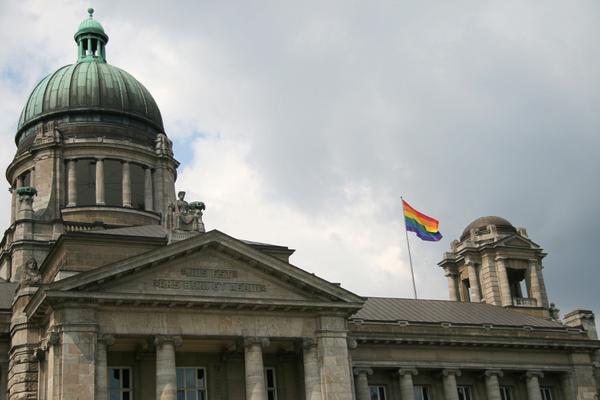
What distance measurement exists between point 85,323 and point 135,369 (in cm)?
525

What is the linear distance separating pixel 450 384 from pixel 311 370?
43.1ft

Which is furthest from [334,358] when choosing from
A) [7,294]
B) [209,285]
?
[7,294]

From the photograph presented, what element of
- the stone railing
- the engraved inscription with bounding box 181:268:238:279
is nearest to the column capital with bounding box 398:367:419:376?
the engraved inscription with bounding box 181:268:238:279

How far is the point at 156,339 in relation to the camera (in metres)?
40.7

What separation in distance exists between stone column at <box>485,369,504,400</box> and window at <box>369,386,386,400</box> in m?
6.63

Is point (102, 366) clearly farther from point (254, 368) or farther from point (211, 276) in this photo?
point (254, 368)

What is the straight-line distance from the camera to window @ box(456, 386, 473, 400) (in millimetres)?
54844

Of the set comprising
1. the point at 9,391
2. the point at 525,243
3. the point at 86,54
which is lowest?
the point at 9,391

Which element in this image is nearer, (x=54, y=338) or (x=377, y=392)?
(x=54, y=338)

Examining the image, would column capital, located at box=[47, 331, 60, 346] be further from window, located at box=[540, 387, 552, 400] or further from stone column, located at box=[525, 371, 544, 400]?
window, located at box=[540, 387, 552, 400]

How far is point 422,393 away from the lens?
53812 mm

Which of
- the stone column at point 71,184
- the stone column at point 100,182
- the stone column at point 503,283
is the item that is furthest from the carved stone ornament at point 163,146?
the stone column at point 503,283

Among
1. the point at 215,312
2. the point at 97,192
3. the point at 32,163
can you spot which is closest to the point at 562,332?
the point at 215,312

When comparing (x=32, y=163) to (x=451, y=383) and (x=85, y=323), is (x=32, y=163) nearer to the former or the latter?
(x=85, y=323)
